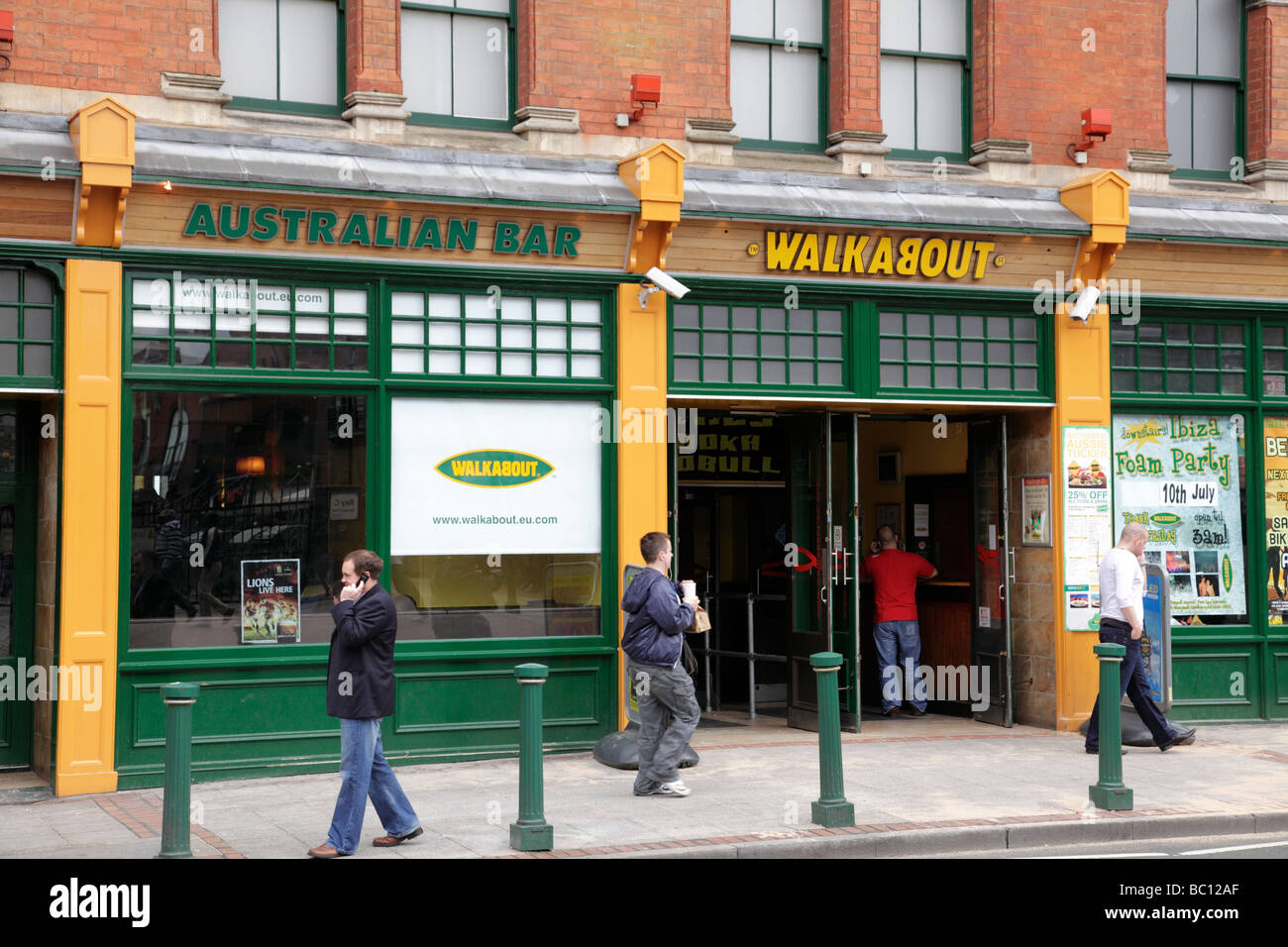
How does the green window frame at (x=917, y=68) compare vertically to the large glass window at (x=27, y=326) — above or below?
above

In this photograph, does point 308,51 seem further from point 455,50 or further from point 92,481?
point 92,481

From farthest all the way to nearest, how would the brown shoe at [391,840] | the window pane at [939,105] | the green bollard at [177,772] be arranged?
the window pane at [939,105] → the brown shoe at [391,840] → the green bollard at [177,772]

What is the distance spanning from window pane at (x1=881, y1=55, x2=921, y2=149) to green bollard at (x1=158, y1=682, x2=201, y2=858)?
8.45 meters

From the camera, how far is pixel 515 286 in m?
12.0

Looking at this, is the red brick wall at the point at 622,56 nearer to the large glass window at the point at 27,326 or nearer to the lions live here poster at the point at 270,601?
the large glass window at the point at 27,326

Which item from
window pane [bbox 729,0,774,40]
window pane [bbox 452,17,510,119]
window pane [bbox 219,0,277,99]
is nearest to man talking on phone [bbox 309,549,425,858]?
window pane [bbox 219,0,277,99]

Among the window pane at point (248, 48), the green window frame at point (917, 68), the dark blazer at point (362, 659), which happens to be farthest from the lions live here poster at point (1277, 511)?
the window pane at point (248, 48)

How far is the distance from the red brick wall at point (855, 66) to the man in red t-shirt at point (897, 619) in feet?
13.8

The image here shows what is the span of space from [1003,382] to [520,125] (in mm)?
4880

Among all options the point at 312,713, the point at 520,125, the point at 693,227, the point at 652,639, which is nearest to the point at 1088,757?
the point at 652,639

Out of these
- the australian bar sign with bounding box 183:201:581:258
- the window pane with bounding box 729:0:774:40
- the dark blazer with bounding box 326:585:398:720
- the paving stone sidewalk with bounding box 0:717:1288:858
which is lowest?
the paving stone sidewalk with bounding box 0:717:1288:858

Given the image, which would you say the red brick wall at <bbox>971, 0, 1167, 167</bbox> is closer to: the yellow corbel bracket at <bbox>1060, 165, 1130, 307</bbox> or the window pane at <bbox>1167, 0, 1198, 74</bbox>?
the window pane at <bbox>1167, 0, 1198, 74</bbox>

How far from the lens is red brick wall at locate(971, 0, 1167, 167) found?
44.5 feet

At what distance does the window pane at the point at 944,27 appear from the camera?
1374 centimetres
